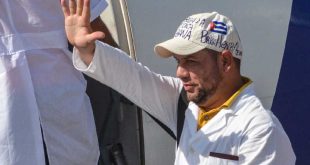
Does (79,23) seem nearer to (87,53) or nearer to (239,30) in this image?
(87,53)

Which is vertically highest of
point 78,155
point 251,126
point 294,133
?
point 251,126

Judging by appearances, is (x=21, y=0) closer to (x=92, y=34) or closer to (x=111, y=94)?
(x=92, y=34)

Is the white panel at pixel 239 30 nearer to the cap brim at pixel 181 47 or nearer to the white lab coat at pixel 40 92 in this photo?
the white lab coat at pixel 40 92

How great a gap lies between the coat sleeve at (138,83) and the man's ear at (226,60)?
0.29 meters

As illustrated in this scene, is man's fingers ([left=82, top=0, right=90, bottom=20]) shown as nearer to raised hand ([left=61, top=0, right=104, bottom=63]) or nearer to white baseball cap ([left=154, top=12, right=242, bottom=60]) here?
raised hand ([left=61, top=0, right=104, bottom=63])

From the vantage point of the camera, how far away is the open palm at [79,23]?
2.42 m

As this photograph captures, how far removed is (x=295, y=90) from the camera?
11.1 ft

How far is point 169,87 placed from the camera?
2623mm

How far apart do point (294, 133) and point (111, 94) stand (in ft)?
2.91

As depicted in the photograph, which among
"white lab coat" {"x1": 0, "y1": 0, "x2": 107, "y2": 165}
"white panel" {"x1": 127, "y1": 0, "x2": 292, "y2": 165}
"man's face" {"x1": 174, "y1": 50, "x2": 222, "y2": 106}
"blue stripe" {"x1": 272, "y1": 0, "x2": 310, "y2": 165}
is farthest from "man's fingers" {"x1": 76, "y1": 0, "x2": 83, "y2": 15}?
"blue stripe" {"x1": 272, "y1": 0, "x2": 310, "y2": 165}

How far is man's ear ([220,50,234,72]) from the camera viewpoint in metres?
2.36

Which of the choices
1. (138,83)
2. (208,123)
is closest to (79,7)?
(138,83)

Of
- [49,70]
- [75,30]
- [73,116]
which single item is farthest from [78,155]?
[75,30]

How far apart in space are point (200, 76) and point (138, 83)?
1.00 feet
